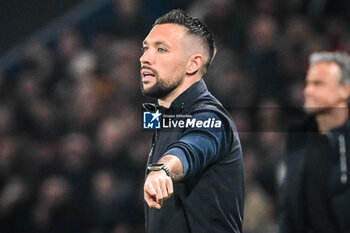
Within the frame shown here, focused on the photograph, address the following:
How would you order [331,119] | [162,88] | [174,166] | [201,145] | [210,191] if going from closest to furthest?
[174,166] < [201,145] < [210,191] < [162,88] < [331,119]

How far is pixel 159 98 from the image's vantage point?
87.7 inches

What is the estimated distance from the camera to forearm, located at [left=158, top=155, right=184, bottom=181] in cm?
172

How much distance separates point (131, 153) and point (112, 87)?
682 millimetres

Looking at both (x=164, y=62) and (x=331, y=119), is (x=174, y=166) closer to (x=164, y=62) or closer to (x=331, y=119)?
(x=164, y=62)

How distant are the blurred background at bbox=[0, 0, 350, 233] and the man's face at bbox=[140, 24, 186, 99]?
5.41ft

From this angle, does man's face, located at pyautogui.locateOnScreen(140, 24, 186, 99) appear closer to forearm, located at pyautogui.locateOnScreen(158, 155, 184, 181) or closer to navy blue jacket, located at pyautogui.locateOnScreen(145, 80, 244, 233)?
navy blue jacket, located at pyautogui.locateOnScreen(145, 80, 244, 233)

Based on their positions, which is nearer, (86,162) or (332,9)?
(86,162)

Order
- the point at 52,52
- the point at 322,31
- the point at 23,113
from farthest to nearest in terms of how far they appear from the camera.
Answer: the point at 52,52, the point at 23,113, the point at 322,31

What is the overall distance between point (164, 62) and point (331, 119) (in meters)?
1.09

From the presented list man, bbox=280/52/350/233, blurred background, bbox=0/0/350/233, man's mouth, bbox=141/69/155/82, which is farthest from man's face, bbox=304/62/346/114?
man's mouth, bbox=141/69/155/82

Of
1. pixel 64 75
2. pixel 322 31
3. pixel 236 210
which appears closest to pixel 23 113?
pixel 64 75

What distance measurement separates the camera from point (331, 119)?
9.86 ft

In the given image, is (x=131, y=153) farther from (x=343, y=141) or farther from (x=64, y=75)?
(x=343, y=141)

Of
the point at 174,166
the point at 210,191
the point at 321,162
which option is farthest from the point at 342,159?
the point at 174,166
